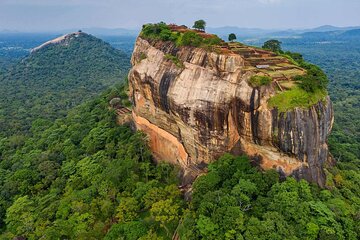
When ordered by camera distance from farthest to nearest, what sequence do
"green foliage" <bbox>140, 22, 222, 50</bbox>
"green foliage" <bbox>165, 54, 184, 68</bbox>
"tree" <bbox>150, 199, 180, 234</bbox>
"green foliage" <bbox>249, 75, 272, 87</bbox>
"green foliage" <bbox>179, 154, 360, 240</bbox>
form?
"green foliage" <bbox>140, 22, 222, 50</bbox>, "green foliage" <bbox>165, 54, 184, 68</bbox>, "tree" <bbox>150, 199, 180, 234</bbox>, "green foliage" <bbox>249, 75, 272, 87</bbox>, "green foliage" <bbox>179, 154, 360, 240</bbox>

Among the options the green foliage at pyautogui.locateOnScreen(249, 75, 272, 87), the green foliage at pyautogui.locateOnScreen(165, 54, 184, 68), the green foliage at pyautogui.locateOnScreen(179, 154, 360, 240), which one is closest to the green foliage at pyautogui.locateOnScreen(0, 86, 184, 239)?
the green foliage at pyautogui.locateOnScreen(179, 154, 360, 240)

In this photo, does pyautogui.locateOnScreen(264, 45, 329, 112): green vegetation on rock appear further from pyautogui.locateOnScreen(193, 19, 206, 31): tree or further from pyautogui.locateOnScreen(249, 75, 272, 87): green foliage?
pyautogui.locateOnScreen(193, 19, 206, 31): tree

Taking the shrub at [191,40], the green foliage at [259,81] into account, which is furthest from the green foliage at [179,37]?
the green foliage at [259,81]

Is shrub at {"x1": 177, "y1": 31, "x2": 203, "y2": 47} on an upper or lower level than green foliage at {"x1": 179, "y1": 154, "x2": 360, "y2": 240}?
upper

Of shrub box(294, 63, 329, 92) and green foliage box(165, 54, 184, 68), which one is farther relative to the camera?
green foliage box(165, 54, 184, 68)

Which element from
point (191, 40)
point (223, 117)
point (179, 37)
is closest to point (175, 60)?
point (191, 40)

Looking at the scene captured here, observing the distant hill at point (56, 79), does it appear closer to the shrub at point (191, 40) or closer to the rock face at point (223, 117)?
the rock face at point (223, 117)
